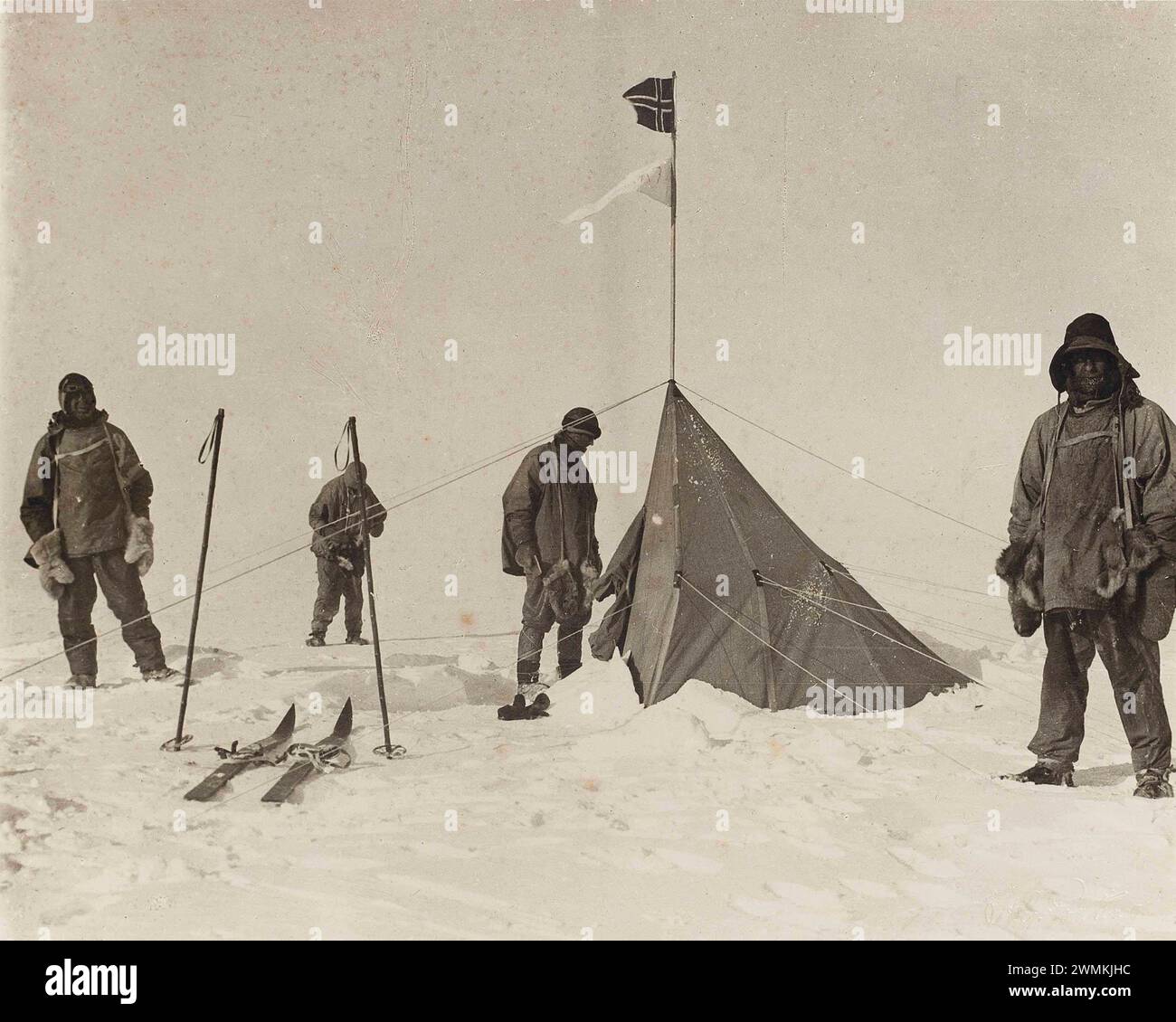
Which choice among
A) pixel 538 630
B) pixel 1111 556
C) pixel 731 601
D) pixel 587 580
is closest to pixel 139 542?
pixel 538 630

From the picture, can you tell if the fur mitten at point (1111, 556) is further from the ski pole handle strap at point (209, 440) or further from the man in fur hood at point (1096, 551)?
the ski pole handle strap at point (209, 440)

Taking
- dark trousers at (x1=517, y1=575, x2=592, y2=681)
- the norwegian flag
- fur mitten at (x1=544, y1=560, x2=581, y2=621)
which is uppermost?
the norwegian flag

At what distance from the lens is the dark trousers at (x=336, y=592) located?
9109mm

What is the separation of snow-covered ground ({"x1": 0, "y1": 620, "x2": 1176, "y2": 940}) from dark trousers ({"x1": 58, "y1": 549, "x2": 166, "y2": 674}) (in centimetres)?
77

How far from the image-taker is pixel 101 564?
23.4 ft

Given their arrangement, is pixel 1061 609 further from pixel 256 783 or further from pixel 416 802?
pixel 256 783

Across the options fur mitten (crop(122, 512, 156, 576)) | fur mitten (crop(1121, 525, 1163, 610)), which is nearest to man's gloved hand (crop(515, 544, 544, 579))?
fur mitten (crop(122, 512, 156, 576))

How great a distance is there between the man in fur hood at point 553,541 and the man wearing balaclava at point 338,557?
7.39 feet

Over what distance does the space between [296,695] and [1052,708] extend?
13.5 ft

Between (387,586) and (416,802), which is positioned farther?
(387,586)

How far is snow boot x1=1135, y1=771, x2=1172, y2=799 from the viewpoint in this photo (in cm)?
518

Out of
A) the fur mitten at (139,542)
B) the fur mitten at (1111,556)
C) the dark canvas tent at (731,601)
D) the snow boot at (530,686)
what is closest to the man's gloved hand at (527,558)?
the dark canvas tent at (731,601)

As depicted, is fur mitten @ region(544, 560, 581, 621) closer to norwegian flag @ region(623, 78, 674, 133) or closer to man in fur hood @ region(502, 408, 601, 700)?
man in fur hood @ region(502, 408, 601, 700)

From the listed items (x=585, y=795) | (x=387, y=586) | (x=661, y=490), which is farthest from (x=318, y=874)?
(x=387, y=586)
